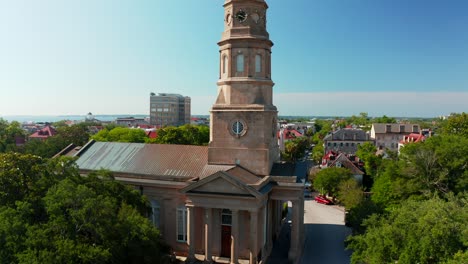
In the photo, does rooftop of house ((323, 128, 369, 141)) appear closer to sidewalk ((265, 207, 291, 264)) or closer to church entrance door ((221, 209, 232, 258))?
sidewalk ((265, 207, 291, 264))

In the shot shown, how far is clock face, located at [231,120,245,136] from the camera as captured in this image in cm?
2981

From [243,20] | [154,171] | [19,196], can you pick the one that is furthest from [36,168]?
[243,20]

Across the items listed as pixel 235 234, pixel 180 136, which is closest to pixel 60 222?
pixel 235 234

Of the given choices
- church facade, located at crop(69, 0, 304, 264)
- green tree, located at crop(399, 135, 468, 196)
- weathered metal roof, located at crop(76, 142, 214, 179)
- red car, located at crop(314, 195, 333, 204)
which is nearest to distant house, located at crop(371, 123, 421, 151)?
red car, located at crop(314, 195, 333, 204)

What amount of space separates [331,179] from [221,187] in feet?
100

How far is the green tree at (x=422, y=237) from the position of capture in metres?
17.2

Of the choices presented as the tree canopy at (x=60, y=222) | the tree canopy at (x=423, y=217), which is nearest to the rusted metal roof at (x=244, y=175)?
the tree canopy at (x=423, y=217)

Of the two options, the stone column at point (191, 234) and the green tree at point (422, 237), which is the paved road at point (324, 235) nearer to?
the stone column at point (191, 234)

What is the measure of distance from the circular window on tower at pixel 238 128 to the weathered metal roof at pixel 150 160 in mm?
2857

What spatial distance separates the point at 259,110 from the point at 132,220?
13.5 meters

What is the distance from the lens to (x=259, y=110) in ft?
96.0

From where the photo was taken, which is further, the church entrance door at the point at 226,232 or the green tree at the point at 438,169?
the green tree at the point at 438,169

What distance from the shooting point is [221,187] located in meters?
26.4

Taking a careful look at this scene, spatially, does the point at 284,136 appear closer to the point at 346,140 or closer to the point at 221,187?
the point at 346,140
